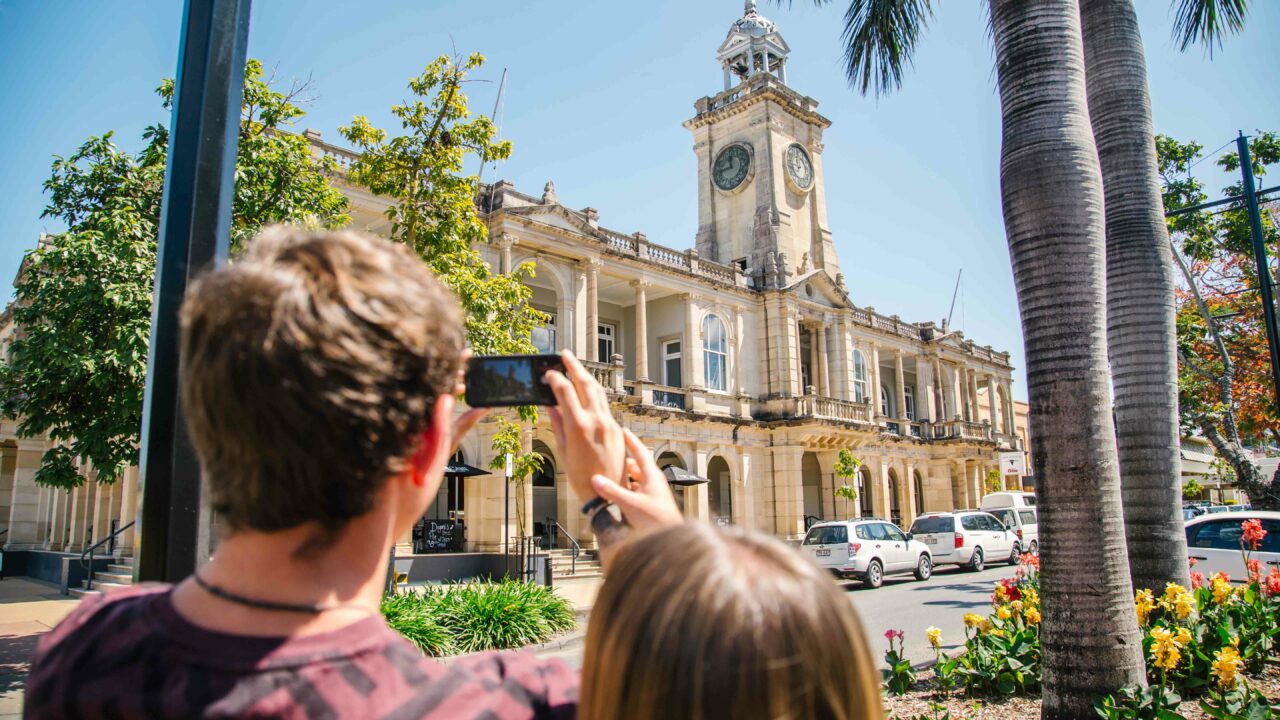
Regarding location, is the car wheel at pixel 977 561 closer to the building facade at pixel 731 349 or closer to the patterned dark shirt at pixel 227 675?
the building facade at pixel 731 349

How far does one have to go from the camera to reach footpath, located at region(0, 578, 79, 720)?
876 cm

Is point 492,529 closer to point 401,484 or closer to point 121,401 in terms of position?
point 121,401

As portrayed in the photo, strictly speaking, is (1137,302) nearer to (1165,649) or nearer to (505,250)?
(1165,649)

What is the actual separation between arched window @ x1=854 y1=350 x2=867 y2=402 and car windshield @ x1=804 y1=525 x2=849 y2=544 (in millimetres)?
15549

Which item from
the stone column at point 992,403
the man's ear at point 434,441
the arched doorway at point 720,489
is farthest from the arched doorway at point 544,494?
the stone column at point 992,403

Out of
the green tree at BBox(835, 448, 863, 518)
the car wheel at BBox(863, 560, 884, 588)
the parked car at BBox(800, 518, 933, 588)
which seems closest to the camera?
the parked car at BBox(800, 518, 933, 588)

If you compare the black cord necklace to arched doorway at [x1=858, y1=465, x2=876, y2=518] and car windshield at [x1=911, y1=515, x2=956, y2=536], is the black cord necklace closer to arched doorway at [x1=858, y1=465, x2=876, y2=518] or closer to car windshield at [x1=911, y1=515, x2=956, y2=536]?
car windshield at [x1=911, y1=515, x2=956, y2=536]

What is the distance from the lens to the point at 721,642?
1095mm

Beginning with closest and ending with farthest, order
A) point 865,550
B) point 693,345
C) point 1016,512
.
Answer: point 865,550, point 1016,512, point 693,345

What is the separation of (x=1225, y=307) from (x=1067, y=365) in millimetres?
22278

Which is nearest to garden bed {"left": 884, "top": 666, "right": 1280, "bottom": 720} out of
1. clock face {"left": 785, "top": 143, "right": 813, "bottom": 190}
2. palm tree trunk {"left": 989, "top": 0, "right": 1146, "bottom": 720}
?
palm tree trunk {"left": 989, "top": 0, "right": 1146, "bottom": 720}

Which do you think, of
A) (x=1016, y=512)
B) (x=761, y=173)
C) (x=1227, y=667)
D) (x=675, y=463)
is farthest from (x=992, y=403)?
(x=1227, y=667)

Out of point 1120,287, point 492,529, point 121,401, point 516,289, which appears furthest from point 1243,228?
point 121,401

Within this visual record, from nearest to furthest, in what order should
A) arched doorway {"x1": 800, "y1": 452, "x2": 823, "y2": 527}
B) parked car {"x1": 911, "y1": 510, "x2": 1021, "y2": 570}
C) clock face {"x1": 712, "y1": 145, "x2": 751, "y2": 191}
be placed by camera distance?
parked car {"x1": 911, "y1": 510, "x2": 1021, "y2": 570} → clock face {"x1": 712, "y1": 145, "x2": 751, "y2": 191} → arched doorway {"x1": 800, "y1": 452, "x2": 823, "y2": 527}
